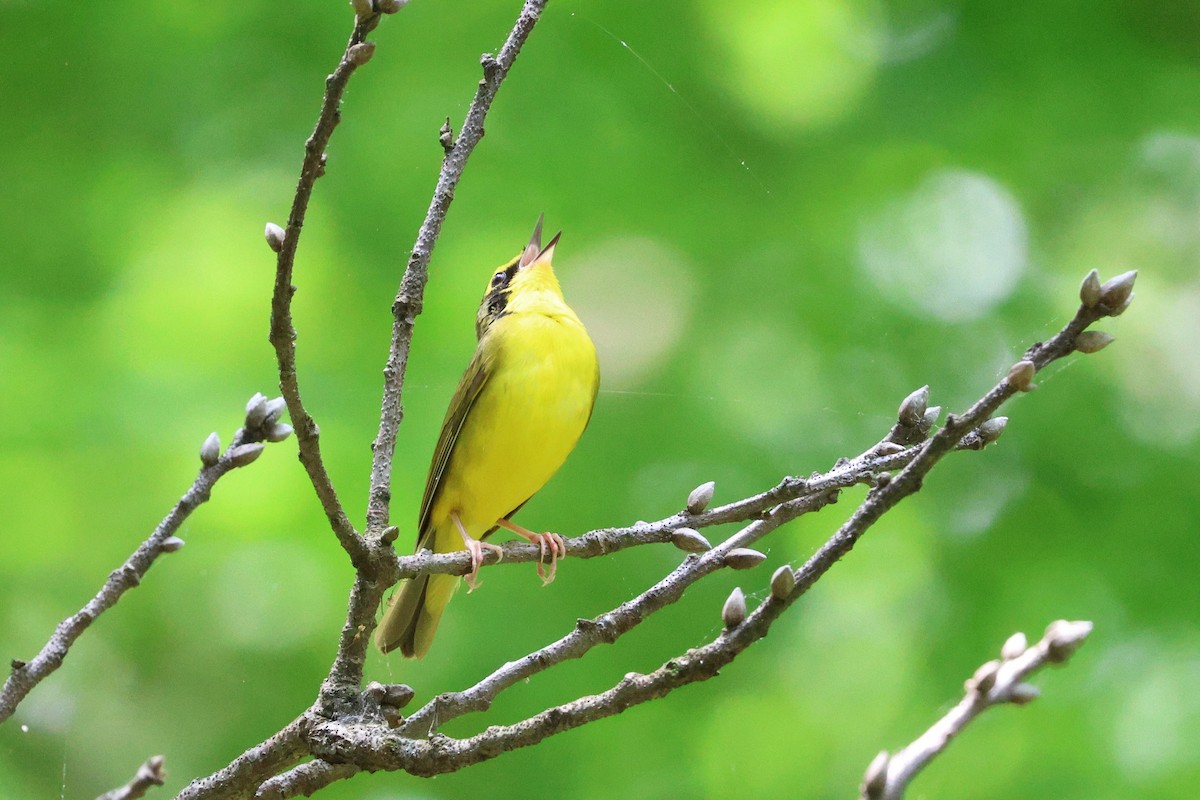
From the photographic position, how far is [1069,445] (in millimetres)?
4406

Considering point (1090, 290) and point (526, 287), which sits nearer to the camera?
point (1090, 290)

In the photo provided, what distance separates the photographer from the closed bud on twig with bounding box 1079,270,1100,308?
1468 mm

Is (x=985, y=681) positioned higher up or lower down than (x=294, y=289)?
lower down

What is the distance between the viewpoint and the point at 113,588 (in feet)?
5.23

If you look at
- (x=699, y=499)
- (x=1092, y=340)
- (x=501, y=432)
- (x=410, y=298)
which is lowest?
(x=1092, y=340)

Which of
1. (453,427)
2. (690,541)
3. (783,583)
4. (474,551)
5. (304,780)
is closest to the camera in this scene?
(783,583)

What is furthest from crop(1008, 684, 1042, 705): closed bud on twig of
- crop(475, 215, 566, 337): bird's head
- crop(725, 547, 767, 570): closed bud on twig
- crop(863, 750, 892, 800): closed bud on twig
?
crop(475, 215, 566, 337): bird's head

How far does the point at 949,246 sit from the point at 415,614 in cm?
264

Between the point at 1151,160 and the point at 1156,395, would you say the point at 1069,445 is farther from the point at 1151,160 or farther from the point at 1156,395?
the point at 1151,160

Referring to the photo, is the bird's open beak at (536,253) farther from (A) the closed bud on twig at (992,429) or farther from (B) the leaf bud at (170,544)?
(B) the leaf bud at (170,544)

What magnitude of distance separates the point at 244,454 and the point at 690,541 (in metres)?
0.83

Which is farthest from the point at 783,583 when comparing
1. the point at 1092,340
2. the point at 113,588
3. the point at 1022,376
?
the point at 113,588

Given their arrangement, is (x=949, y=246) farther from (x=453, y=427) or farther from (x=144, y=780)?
(x=144, y=780)

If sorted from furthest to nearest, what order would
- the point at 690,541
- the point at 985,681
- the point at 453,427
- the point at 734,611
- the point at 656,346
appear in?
the point at 656,346, the point at 453,427, the point at 690,541, the point at 734,611, the point at 985,681
